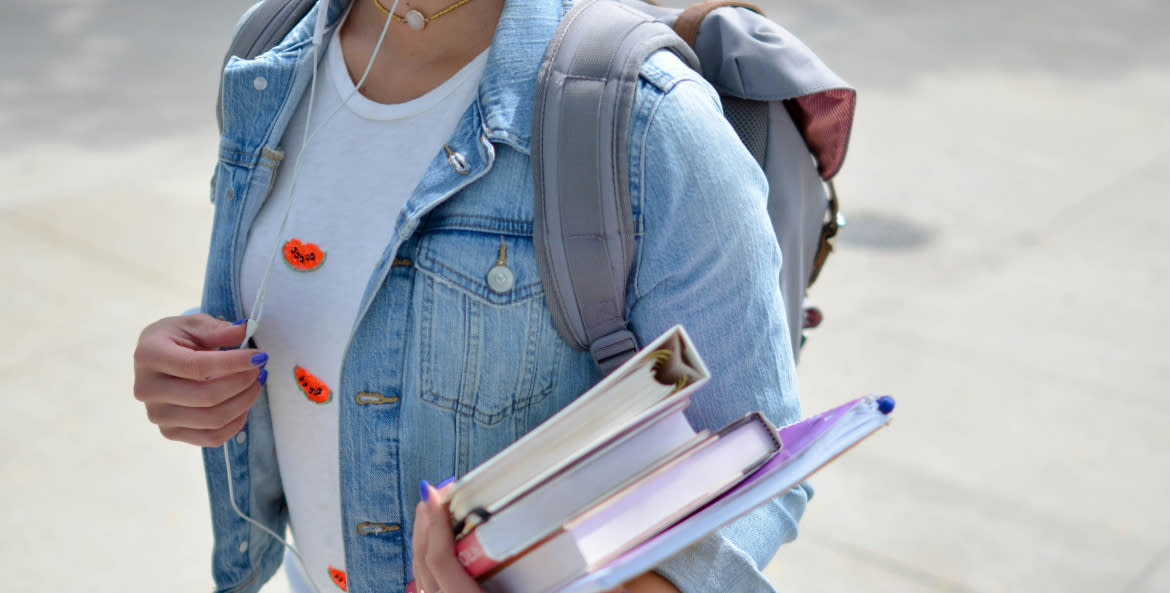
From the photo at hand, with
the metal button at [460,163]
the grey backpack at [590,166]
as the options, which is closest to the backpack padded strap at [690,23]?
the grey backpack at [590,166]

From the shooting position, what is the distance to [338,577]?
1378 millimetres

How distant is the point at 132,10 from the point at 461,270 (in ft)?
24.4

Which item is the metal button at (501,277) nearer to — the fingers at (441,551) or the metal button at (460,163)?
the metal button at (460,163)

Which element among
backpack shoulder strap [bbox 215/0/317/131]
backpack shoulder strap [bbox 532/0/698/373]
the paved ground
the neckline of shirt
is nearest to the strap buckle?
backpack shoulder strap [bbox 532/0/698/373]

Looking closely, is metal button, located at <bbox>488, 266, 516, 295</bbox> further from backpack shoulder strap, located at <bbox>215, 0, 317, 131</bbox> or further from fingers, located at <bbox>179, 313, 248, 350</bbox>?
backpack shoulder strap, located at <bbox>215, 0, 317, 131</bbox>

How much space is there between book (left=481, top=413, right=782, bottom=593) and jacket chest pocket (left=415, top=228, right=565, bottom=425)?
292 millimetres

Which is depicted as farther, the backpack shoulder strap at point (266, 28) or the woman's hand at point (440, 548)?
the backpack shoulder strap at point (266, 28)

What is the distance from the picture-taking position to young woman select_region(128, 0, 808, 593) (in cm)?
106

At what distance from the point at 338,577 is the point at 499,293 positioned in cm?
51

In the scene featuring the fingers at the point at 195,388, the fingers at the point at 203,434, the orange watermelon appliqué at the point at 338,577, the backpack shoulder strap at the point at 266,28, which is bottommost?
the orange watermelon appliqué at the point at 338,577

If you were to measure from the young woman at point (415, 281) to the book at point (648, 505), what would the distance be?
91mm

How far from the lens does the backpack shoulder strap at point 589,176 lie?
41.6 inches

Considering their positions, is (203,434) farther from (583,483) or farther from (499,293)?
(583,483)

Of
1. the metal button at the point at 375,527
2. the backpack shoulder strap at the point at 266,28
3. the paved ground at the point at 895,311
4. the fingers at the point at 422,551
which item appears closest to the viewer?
the fingers at the point at 422,551
